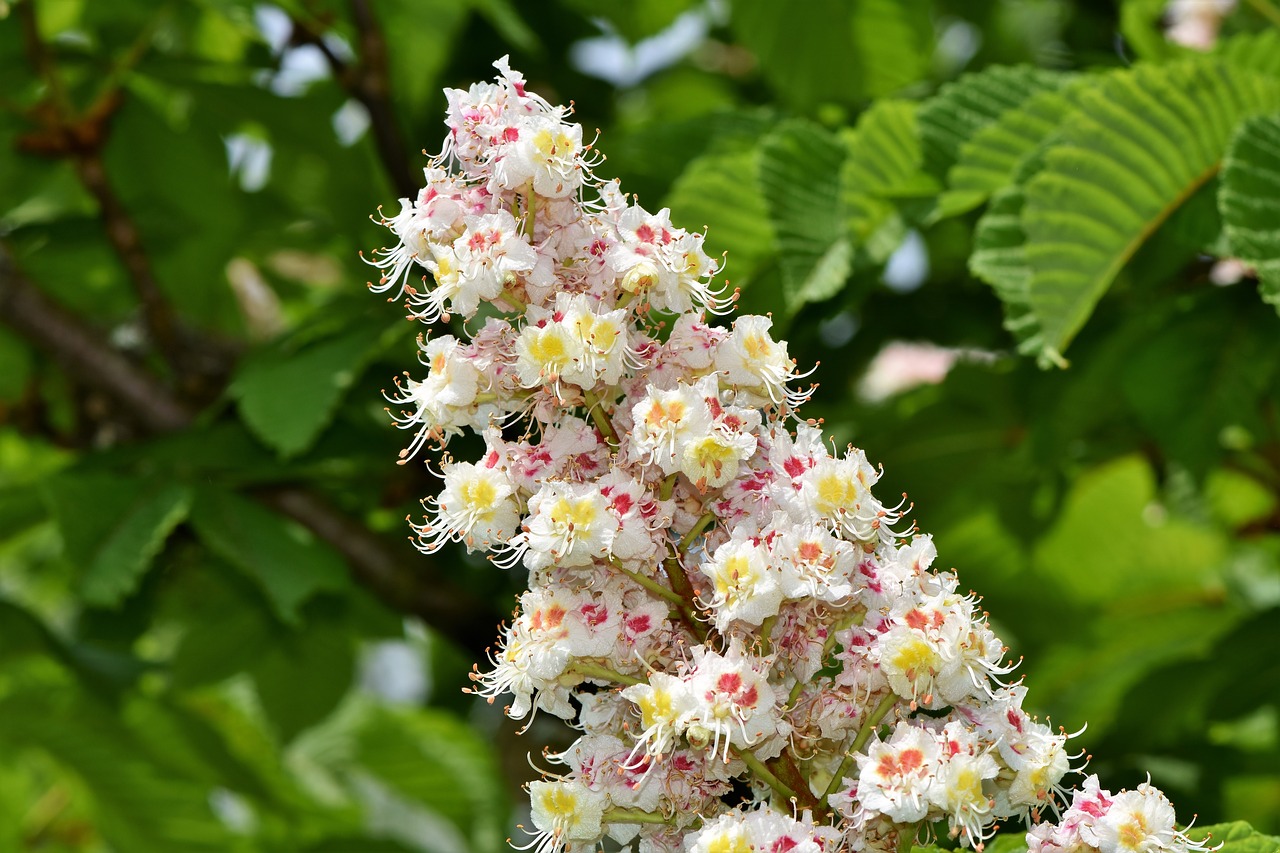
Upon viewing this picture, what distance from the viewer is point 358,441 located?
8.05 ft

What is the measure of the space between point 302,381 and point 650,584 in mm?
1180

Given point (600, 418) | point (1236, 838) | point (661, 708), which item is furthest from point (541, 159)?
point (1236, 838)

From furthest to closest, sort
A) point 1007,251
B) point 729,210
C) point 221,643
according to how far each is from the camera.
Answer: point 221,643 < point 729,210 < point 1007,251

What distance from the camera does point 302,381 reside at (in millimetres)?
2096

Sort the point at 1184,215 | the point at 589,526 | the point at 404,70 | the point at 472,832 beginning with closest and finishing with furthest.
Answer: the point at 589,526
the point at 1184,215
the point at 404,70
the point at 472,832

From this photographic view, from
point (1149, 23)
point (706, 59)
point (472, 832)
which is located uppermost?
point (1149, 23)

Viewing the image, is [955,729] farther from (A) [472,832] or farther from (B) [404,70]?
(A) [472,832]

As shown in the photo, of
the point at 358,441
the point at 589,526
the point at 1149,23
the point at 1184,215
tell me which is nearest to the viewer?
the point at 589,526

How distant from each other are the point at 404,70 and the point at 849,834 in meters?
2.02

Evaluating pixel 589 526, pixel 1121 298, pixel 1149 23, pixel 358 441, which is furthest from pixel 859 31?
pixel 589 526

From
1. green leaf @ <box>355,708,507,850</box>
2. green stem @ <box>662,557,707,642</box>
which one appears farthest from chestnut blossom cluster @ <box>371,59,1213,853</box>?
green leaf @ <box>355,708,507,850</box>

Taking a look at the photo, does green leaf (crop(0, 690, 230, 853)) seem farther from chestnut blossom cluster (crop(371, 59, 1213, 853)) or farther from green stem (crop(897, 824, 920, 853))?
green stem (crop(897, 824, 920, 853))

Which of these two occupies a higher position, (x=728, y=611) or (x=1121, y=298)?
(x=728, y=611)

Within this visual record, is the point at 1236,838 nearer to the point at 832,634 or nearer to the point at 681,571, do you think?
the point at 832,634
